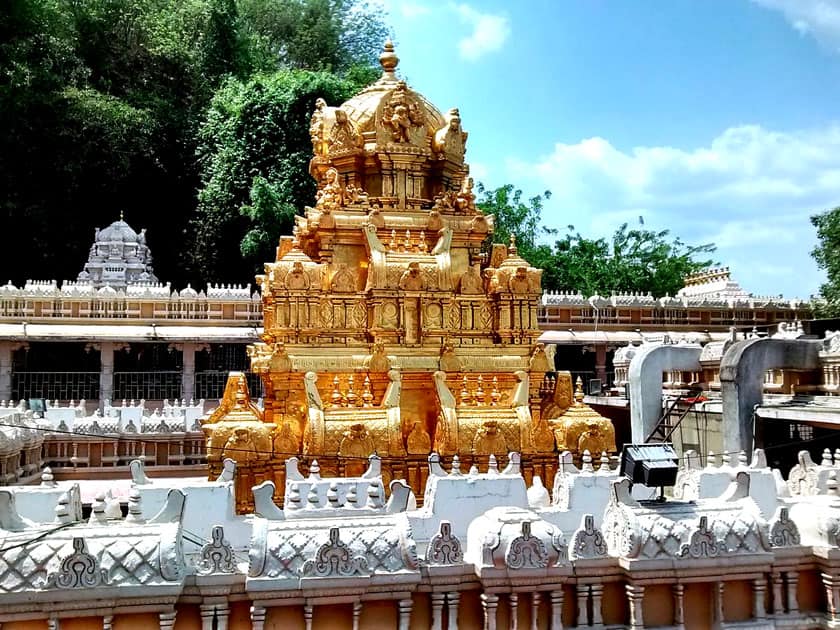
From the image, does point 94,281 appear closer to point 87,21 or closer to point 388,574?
point 87,21

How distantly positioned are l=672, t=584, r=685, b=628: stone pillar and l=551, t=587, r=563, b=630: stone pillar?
0.98 meters

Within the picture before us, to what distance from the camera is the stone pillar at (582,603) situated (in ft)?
19.0

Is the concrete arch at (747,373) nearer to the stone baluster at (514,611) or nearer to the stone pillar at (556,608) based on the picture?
the stone pillar at (556,608)

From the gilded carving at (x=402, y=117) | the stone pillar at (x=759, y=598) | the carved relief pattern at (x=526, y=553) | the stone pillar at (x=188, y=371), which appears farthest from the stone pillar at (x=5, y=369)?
the stone pillar at (x=759, y=598)

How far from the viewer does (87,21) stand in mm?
37375

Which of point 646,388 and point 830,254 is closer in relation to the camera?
point 646,388

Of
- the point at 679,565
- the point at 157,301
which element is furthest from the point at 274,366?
the point at 157,301

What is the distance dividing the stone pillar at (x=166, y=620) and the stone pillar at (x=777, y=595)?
4.78 meters

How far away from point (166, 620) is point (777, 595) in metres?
4.85

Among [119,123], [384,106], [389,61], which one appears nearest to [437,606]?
[384,106]

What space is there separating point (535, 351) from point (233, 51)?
34.3 metres

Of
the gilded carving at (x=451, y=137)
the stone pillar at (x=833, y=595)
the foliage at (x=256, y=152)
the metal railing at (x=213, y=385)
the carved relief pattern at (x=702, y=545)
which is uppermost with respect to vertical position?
the foliage at (x=256, y=152)

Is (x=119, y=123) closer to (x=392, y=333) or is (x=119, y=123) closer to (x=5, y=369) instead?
(x=5, y=369)

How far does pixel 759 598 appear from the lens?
596cm
